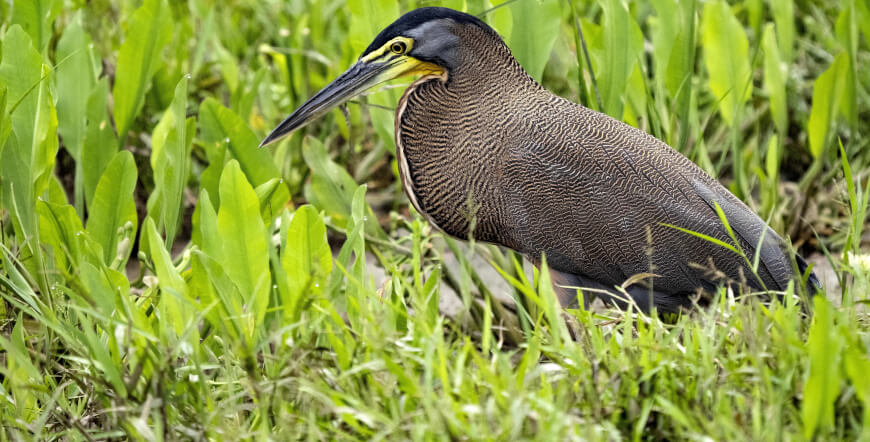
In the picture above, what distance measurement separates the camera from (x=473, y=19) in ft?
7.75

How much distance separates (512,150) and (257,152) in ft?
2.42

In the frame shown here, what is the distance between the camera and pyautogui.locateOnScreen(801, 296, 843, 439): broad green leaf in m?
1.48

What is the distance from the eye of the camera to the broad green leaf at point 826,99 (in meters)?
2.94

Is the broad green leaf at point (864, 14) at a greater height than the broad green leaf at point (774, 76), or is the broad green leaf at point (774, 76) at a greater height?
the broad green leaf at point (864, 14)

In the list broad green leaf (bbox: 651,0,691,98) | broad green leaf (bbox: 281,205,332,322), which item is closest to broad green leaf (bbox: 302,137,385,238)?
broad green leaf (bbox: 281,205,332,322)

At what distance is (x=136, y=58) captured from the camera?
275cm

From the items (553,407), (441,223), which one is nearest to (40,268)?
(441,223)

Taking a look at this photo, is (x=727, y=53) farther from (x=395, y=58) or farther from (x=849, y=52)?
(x=395, y=58)

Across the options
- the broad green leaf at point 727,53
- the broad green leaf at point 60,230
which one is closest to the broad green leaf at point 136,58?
the broad green leaf at point 60,230

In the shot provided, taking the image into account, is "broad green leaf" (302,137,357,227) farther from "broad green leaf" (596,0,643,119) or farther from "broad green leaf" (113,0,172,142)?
"broad green leaf" (596,0,643,119)

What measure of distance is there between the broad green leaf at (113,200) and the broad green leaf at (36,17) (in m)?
0.58

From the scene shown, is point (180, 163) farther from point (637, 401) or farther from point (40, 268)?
point (637, 401)

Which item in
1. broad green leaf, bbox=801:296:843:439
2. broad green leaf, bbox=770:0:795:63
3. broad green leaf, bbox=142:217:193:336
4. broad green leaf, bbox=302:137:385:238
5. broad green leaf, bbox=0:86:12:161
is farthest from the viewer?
broad green leaf, bbox=770:0:795:63

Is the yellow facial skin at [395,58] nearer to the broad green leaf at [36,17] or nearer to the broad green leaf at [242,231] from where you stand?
the broad green leaf at [242,231]
